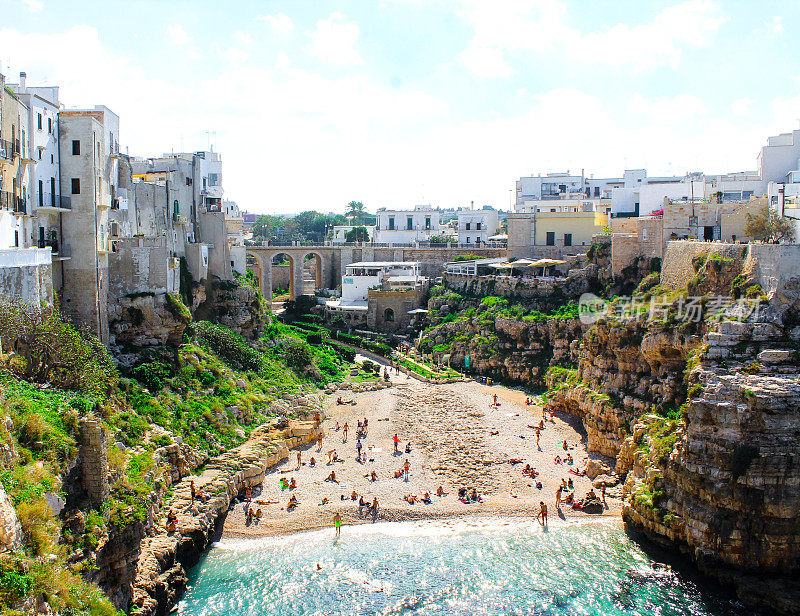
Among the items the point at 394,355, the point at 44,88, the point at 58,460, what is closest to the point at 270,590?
the point at 58,460

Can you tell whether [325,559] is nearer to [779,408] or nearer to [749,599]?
[749,599]

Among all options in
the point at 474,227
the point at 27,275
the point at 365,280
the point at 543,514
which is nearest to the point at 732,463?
the point at 543,514

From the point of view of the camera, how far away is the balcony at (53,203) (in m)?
29.0

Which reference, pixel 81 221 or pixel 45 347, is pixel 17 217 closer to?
pixel 81 221

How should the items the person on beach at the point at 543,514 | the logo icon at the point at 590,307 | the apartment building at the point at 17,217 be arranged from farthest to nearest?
1. the logo icon at the point at 590,307
2. the person on beach at the point at 543,514
3. the apartment building at the point at 17,217

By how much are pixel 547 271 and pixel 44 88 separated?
3560cm

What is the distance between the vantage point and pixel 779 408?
2277 cm

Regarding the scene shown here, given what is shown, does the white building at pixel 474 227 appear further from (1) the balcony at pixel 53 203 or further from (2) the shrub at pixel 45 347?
(2) the shrub at pixel 45 347

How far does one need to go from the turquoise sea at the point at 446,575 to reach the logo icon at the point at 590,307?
20.0 m

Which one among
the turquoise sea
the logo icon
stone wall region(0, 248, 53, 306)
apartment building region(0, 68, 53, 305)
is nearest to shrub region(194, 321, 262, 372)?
apartment building region(0, 68, 53, 305)

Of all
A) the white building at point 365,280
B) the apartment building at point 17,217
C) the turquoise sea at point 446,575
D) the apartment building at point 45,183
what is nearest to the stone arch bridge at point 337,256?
the white building at point 365,280

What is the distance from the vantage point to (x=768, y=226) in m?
32.3

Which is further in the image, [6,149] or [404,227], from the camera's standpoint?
[404,227]

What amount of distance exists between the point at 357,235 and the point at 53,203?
5597 centimetres
